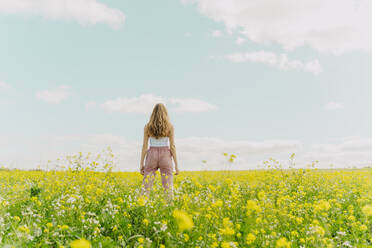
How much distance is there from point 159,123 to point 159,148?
0.65 m

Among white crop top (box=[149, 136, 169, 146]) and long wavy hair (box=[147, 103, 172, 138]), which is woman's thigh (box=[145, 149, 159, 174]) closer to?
white crop top (box=[149, 136, 169, 146])

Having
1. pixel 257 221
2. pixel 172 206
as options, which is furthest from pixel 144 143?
pixel 257 221

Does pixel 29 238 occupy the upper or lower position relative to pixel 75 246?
lower

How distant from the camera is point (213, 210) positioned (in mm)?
5473

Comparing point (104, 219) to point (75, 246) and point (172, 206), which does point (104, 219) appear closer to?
point (172, 206)

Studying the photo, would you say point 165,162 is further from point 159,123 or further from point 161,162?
point 159,123

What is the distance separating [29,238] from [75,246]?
1881 mm

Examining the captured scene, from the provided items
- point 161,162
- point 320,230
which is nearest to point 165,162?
point 161,162

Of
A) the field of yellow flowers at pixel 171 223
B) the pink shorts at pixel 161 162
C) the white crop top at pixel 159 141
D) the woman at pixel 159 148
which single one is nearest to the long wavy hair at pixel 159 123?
the woman at pixel 159 148

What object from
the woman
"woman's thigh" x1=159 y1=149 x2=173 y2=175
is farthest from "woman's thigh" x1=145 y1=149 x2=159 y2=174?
"woman's thigh" x1=159 y1=149 x2=173 y2=175

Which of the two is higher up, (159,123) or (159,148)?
(159,123)

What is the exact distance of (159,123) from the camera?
796 centimetres

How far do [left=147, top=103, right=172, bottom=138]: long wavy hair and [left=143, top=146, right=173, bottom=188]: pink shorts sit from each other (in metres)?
0.38

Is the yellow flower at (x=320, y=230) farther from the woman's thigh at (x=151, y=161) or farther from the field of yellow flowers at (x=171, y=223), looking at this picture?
the woman's thigh at (x=151, y=161)
